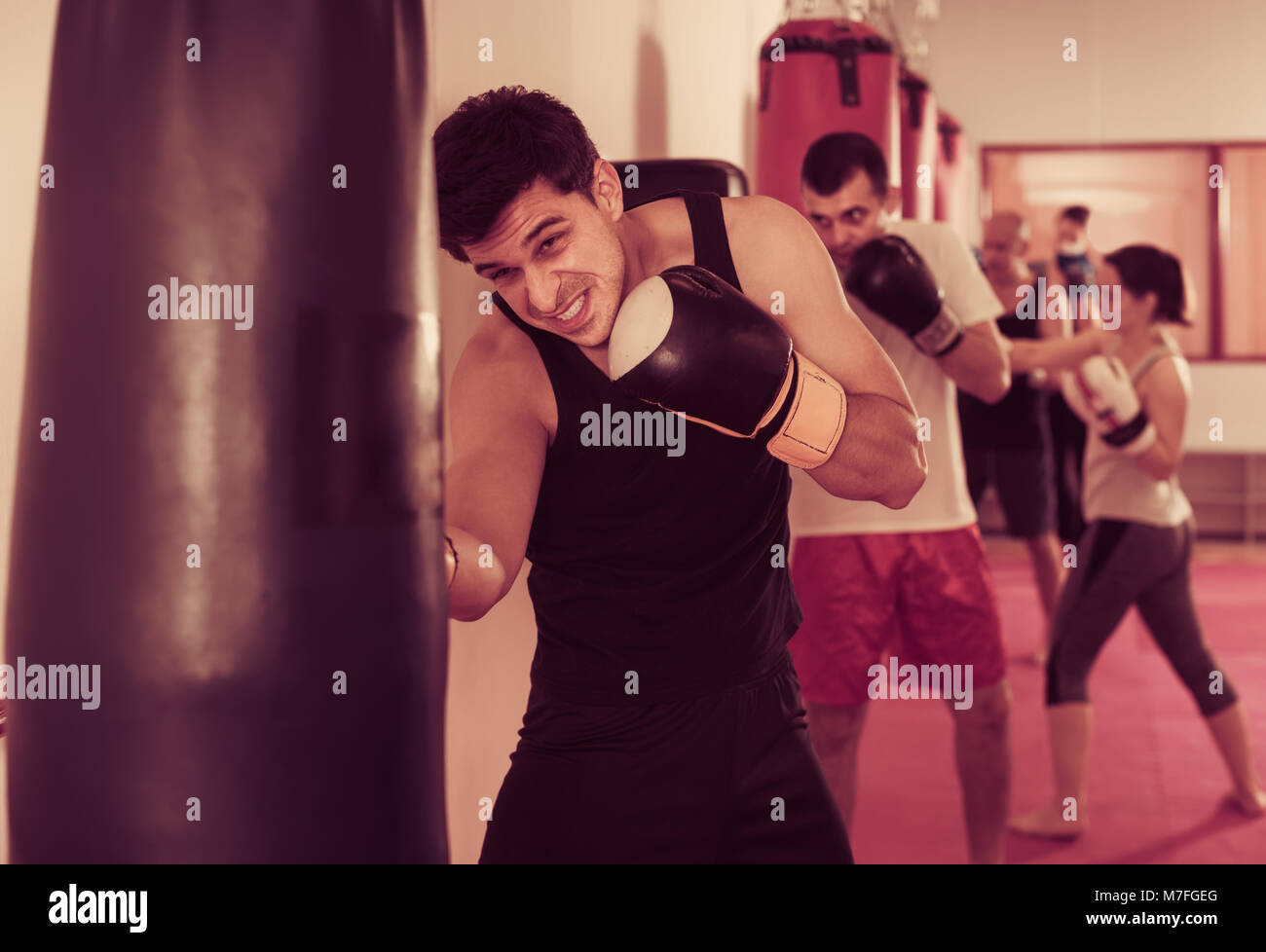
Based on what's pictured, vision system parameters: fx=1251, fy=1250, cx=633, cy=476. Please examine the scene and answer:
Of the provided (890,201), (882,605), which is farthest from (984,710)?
(890,201)

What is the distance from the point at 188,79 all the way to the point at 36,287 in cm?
15

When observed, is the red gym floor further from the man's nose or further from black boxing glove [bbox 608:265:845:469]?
the man's nose

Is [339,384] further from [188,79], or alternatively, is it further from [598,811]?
[598,811]

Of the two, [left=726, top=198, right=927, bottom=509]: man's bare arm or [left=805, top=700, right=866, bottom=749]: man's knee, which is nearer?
[left=726, top=198, right=927, bottom=509]: man's bare arm

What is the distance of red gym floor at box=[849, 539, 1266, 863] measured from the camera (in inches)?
101

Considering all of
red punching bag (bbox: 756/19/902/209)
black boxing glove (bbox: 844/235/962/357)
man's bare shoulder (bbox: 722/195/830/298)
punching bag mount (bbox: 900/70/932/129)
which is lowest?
man's bare shoulder (bbox: 722/195/830/298)

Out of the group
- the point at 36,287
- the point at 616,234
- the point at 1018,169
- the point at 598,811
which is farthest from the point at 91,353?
the point at 1018,169

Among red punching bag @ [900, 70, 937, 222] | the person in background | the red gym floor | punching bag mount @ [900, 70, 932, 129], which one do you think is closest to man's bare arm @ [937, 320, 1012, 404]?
the red gym floor

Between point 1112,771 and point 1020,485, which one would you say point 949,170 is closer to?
point 1020,485

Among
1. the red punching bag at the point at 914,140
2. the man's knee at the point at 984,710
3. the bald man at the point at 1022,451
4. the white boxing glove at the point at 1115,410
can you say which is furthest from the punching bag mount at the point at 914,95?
the man's knee at the point at 984,710

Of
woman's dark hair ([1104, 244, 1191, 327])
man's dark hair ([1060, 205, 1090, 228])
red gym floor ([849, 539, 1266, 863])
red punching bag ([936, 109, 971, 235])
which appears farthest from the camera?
man's dark hair ([1060, 205, 1090, 228])

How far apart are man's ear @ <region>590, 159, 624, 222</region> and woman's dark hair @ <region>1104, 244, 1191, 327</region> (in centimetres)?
199

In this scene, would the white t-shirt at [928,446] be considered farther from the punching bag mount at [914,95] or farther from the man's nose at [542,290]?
the punching bag mount at [914,95]

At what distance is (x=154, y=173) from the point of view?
0.69 m
